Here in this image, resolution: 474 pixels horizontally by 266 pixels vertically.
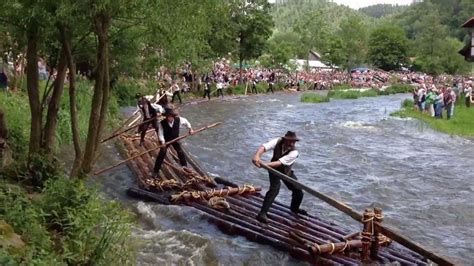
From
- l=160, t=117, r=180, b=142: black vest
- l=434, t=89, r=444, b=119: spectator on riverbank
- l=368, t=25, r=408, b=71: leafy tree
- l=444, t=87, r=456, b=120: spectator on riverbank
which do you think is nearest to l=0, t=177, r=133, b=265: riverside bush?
l=160, t=117, r=180, b=142: black vest

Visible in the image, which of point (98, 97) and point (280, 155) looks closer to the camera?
point (98, 97)

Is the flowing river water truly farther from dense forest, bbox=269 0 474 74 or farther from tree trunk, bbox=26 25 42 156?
dense forest, bbox=269 0 474 74

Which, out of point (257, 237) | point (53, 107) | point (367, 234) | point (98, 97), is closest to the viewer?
point (367, 234)

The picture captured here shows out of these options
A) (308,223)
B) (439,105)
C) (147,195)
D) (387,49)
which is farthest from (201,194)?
(387,49)

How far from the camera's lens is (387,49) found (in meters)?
94.4

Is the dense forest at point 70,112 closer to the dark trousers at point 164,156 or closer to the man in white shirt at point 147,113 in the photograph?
the dark trousers at point 164,156

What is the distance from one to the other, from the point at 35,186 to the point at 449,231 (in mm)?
8720

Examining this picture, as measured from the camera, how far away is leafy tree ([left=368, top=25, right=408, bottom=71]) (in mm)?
93438

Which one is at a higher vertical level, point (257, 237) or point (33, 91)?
point (33, 91)

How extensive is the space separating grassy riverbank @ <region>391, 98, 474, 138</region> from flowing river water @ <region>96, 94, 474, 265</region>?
71 cm

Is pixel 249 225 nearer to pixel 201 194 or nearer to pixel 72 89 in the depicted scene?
pixel 201 194

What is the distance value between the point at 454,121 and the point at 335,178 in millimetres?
15205

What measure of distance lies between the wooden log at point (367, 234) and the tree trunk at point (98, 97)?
4800 mm

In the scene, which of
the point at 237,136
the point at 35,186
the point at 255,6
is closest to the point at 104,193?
the point at 35,186
